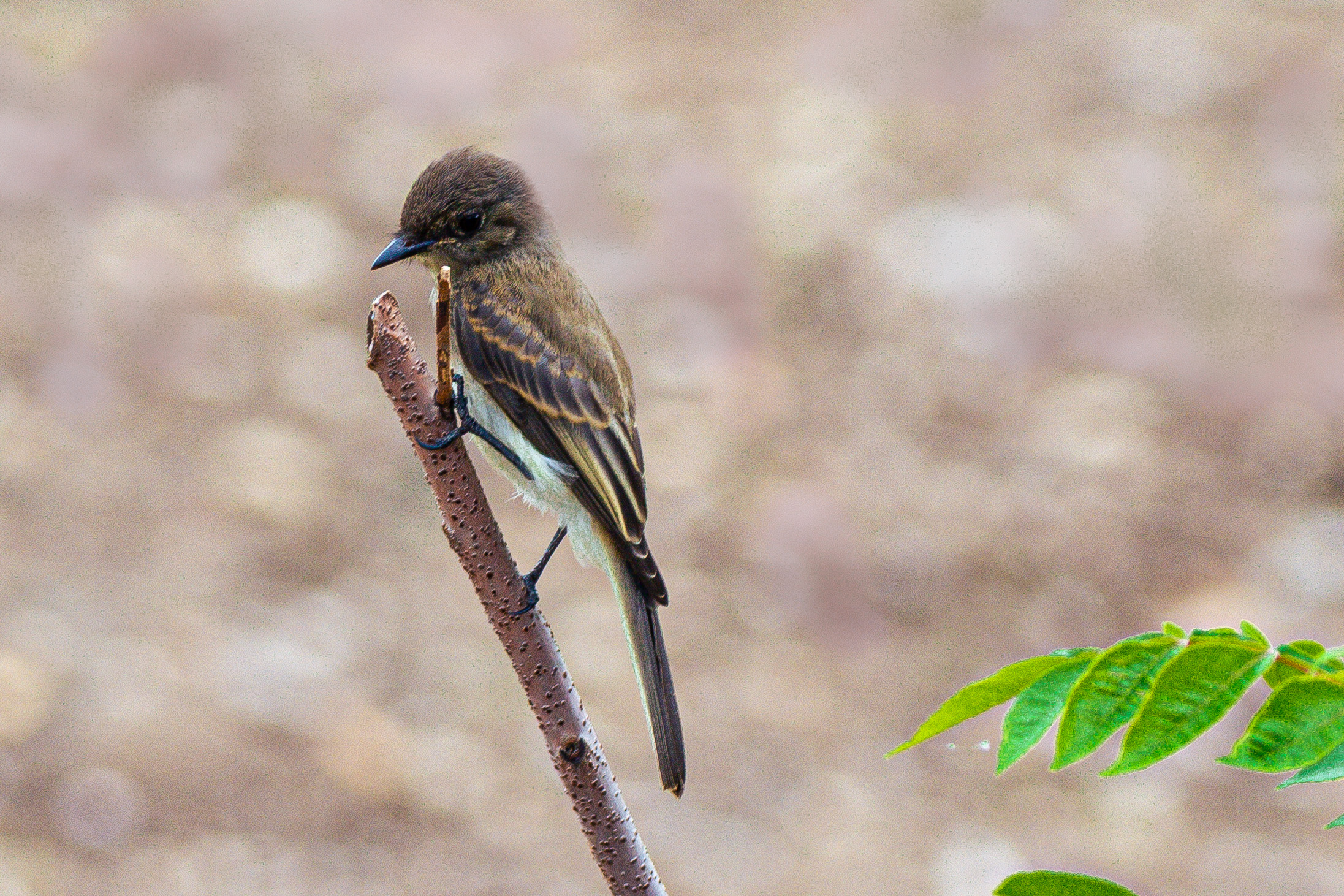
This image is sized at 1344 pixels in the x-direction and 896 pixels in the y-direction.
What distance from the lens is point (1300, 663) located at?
56.7 inches

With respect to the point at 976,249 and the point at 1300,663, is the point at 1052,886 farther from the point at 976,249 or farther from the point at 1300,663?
the point at 976,249

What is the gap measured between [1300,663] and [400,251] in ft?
6.66

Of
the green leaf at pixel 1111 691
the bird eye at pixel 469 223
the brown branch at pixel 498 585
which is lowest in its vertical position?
the green leaf at pixel 1111 691

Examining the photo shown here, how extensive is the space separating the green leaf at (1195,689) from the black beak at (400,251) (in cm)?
179

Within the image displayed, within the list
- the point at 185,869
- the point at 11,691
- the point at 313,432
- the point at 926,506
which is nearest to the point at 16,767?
the point at 11,691

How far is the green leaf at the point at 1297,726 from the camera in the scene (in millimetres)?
1324

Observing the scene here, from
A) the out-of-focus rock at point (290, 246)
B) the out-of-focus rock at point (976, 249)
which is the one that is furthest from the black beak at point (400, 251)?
the out-of-focus rock at point (976, 249)

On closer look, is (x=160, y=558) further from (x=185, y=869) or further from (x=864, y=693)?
(x=864, y=693)

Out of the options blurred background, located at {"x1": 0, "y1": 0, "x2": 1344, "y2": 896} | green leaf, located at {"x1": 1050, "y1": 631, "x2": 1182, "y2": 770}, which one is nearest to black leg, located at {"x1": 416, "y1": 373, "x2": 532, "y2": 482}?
green leaf, located at {"x1": 1050, "y1": 631, "x2": 1182, "y2": 770}

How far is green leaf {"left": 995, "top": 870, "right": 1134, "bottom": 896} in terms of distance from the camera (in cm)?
135

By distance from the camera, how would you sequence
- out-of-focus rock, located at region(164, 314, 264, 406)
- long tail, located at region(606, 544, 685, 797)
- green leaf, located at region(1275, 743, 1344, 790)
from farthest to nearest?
out-of-focus rock, located at region(164, 314, 264, 406), long tail, located at region(606, 544, 685, 797), green leaf, located at region(1275, 743, 1344, 790)

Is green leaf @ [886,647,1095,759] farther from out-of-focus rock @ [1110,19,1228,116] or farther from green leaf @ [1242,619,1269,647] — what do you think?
out-of-focus rock @ [1110,19,1228,116]

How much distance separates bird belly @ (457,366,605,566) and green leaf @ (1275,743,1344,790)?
1806 mm

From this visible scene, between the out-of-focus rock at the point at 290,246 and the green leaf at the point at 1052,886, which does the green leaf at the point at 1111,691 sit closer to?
the green leaf at the point at 1052,886
